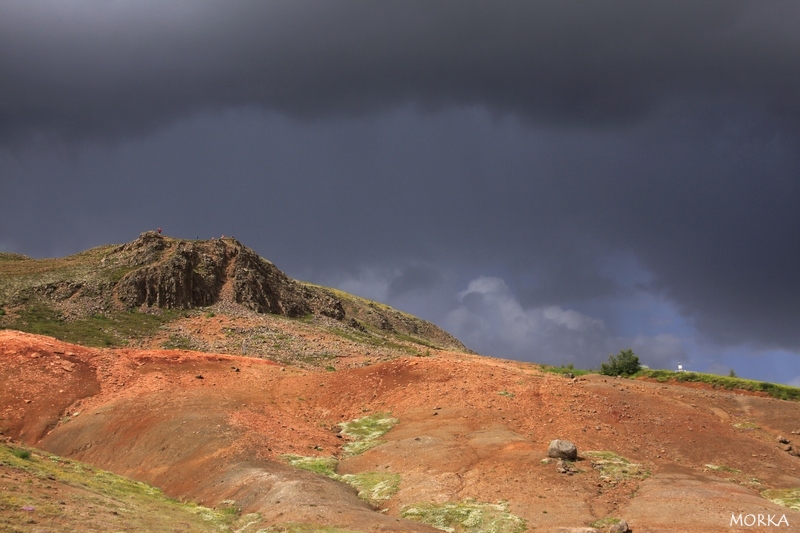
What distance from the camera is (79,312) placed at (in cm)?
5216

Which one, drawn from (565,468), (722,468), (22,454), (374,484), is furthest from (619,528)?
(22,454)

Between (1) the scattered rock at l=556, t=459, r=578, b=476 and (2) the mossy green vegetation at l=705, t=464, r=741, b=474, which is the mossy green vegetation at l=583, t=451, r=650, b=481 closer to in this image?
(1) the scattered rock at l=556, t=459, r=578, b=476

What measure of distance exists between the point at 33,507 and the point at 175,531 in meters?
3.60

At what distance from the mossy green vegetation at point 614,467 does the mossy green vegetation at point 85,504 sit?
12704 millimetres

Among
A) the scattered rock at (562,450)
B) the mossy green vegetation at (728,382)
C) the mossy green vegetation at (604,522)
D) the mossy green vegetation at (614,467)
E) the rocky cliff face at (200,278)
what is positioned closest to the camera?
the mossy green vegetation at (604,522)

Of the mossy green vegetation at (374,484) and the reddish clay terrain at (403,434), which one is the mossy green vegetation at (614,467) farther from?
the mossy green vegetation at (374,484)

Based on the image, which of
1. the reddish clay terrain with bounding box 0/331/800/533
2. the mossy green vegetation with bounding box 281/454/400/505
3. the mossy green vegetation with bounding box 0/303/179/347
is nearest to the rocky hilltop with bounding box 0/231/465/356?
the mossy green vegetation with bounding box 0/303/179/347

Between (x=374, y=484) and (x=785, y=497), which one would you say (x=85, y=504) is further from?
(x=785, y=497)

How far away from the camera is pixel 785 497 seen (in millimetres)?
20859

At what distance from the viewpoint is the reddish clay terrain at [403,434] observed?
64.5 ft

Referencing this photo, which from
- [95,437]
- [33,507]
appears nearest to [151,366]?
[95,437]

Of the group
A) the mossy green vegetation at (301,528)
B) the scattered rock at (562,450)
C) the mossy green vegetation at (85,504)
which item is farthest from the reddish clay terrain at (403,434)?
the mossy green vegetation at (85,504)

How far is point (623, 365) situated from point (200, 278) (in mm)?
42851

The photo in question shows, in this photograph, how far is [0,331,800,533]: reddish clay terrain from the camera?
19656 millimetres
